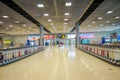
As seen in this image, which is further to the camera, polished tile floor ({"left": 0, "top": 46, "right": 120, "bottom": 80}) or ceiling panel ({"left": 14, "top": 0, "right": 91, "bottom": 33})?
ceiling panel ({"left": 14, "top": 0, "right": 91, "bottom": 33})

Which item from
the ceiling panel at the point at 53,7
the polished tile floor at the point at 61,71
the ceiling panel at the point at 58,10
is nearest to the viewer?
the polished tile floor at the point at 61,71

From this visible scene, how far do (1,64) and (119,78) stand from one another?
6.23m

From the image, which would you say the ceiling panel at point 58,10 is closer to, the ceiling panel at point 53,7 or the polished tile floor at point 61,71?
the ceiling panel at point 53,7

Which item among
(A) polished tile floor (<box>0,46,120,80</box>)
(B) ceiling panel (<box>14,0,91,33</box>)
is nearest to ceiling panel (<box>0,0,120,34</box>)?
(B) ceiling panel (<box>14,0,91,33</box>)

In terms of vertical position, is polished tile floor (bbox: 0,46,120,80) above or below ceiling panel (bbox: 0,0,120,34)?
below

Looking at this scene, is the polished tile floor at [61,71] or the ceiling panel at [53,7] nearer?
the polished tile floor at [61,71]

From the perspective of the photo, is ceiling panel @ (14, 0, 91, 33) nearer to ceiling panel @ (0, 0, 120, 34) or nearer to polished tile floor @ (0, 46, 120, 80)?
ceiling panel @ (0, 0, 120, 34)

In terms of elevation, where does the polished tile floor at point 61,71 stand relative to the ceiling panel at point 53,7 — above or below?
below

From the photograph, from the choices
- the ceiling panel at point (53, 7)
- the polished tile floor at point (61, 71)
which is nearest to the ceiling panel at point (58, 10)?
the ceiling panel at point (53, 7)

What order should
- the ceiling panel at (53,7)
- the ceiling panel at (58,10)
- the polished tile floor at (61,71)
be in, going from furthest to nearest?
the ceiling panel at (58,10) < the ceiling panel at (53,7) < the polished tile floor at (61,71)

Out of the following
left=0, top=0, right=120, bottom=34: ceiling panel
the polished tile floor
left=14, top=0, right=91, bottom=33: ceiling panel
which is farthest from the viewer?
left=0, top=0, right=120, bottom=34: ceiling panel

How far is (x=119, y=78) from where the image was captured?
15.4 feet

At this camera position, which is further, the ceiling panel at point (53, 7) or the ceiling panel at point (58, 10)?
the ceiling panel at point (58, 10)

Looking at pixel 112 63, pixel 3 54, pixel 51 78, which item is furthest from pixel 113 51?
pixel 3 54
